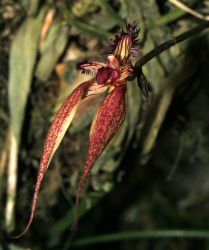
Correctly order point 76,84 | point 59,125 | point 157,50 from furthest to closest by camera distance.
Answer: point 76,84, point 157,50, point 59,125

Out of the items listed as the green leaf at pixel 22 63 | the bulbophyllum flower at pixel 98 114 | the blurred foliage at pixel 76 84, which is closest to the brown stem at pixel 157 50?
the bulbophyllum flower at pixel 98 114

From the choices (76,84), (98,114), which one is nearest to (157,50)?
(98,114)

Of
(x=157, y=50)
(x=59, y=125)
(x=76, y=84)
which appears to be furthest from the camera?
(x=76, y=84)

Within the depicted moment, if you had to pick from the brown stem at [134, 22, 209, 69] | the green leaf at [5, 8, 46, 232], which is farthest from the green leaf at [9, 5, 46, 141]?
the brown stem at [134, 22, 209, 69]

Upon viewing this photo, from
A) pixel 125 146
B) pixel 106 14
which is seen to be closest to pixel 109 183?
pixel 125 146

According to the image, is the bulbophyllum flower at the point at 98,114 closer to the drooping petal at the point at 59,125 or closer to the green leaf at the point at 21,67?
the drooping petal at the point at 59,125

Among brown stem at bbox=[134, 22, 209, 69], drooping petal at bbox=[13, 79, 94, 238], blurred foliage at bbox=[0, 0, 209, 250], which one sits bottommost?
blurred foliage at bbox=[0, 0, 209, 250]

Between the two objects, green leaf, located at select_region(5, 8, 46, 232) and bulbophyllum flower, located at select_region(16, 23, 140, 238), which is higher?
bulbophyllum flower, located at select_region(16, 23, 140, 238)

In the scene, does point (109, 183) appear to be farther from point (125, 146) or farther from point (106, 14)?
point (106, 14)

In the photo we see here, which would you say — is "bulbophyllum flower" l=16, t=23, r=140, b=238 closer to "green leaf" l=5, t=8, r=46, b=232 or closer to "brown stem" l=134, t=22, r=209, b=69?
"brown stem" l=134, t=22, r=209, b=69

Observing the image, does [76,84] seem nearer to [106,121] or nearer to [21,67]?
[21,67]
